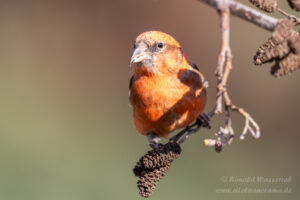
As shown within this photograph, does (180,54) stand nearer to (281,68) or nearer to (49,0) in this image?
(281,68)

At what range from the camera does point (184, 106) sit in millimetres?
3619

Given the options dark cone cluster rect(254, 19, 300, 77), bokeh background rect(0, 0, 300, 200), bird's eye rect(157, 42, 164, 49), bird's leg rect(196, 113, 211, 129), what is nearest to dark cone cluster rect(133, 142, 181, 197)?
bird's leg rect(196, 113, 211, 129)

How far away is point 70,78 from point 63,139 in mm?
1462

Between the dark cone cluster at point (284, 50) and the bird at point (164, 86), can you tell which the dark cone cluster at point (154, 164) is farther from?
the bird at point (164, 86)

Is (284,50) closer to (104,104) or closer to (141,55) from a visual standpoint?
(141,55)

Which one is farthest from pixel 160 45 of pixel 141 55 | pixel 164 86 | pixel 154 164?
pixel 154 164

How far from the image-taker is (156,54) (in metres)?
3.66

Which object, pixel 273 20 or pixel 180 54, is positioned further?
pixel 180 54

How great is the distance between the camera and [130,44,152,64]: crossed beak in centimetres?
345

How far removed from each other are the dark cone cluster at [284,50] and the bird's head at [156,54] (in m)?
1.64

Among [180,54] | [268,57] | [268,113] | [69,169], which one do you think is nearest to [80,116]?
[69,169]

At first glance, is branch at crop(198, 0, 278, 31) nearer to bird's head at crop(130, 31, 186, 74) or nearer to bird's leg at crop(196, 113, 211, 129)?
bird's leg at crop(196, 113, 211, 129)

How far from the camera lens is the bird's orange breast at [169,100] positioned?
3623mm

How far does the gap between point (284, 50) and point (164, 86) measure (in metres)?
1.92
